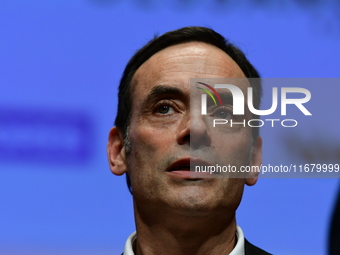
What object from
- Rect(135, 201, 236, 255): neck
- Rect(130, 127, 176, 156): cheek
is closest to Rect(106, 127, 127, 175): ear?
Rect(130, 127, 176, 156): cheek

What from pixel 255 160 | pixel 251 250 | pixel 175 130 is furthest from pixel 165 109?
pixel 251 250

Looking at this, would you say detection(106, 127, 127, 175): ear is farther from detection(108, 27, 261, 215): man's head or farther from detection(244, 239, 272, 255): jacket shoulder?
detection(244, 239, 272, 255): jacket shoulder

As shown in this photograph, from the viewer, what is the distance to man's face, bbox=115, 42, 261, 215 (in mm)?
2307

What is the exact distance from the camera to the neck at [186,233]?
7.81 feet

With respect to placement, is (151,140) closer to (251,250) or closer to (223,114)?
(223,114)

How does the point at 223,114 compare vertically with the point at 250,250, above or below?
above

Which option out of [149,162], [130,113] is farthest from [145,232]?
[130,113]

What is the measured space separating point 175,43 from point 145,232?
1.02 m

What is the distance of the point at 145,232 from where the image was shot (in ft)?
8.30

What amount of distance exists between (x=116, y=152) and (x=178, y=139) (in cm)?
54

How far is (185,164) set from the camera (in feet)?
7.59

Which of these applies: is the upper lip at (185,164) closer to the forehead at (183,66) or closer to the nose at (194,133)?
the nose at (194,133)

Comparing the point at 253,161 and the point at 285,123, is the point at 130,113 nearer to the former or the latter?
the point at 253,161

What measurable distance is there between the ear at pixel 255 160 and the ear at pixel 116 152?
67cm
